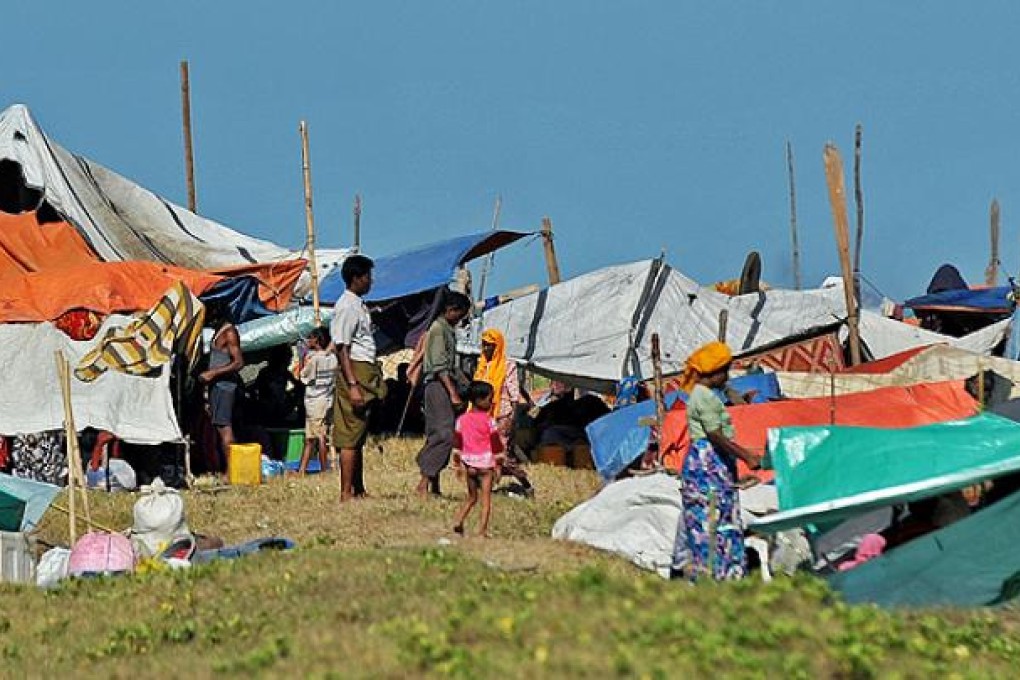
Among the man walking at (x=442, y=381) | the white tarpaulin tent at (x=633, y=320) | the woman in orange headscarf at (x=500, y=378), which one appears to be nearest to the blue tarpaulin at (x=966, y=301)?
the white tarpaulin tent at (x=633, y=320)

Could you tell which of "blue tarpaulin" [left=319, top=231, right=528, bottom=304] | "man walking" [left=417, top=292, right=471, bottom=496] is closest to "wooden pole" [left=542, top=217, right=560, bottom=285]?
"blue tarpaulin" [left=319, top=231, right=528, bottom=304]

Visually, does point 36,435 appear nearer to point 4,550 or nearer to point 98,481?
point 98,481

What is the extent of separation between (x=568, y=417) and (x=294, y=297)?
3.58m

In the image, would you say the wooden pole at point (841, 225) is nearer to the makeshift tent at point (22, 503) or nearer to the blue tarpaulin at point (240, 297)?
the blue tarpaulin at point (240, 297)

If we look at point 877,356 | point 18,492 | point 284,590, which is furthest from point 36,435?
point 877,356

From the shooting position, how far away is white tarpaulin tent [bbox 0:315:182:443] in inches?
554

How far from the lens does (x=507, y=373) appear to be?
15094 mm

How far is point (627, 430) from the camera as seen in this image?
14.5m

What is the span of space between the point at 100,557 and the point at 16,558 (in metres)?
0.78

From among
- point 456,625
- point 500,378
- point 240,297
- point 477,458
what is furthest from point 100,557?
point 240,297

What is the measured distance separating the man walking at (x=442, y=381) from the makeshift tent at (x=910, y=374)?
4348 mm

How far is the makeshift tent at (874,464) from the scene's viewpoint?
8.38 meters

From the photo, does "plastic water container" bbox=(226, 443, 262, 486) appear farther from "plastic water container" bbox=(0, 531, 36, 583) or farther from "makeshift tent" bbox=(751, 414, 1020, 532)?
"makeshift tent" bbox=(751, 414, 1020, 532)

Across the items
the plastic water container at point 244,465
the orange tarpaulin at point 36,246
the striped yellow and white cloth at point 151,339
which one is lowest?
the plastic water container at point 244,465
